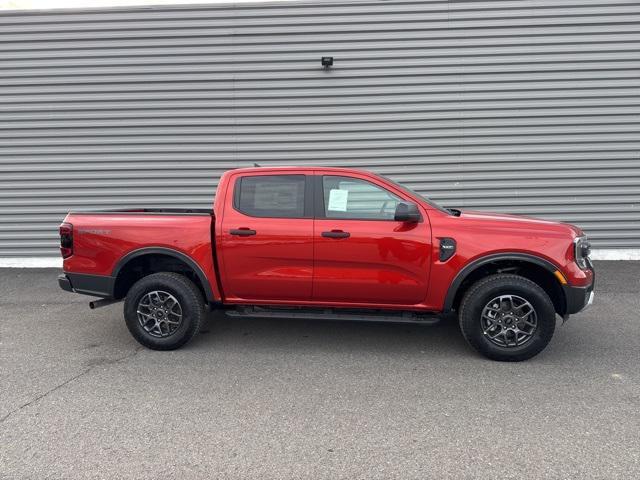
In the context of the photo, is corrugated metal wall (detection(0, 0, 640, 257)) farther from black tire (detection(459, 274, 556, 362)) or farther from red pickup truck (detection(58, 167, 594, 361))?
black tire (detection(459, 274, 556, 362))

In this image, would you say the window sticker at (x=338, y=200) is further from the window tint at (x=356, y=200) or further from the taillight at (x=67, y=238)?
the taillight at (x=67, y=238)

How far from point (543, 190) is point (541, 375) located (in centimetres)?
502

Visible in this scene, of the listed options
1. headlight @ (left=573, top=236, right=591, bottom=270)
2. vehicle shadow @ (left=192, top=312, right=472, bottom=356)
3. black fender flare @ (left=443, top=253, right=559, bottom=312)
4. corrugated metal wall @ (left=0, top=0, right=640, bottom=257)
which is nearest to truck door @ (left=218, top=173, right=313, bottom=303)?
vehicle shadow @ (left=192, top=312, right=472, bottom=356)

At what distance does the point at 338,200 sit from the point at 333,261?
0.58m

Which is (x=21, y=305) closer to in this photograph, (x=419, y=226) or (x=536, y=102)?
(x=419, y=226)

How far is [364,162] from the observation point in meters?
8.02

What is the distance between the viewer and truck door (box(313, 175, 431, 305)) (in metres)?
4.12

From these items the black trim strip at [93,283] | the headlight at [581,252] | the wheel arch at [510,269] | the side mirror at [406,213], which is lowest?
the black trim strip at [93,283]

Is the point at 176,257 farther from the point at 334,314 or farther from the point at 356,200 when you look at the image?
the point at 356,200

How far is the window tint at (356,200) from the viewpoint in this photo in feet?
13.9

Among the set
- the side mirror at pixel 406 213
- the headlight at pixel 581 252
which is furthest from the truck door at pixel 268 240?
the headlight at pixel 581 252

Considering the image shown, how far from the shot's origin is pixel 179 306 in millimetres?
4348

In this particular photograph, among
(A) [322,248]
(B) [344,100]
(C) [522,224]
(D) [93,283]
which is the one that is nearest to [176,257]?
(D) [93,283]

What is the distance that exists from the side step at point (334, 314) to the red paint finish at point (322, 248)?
0.34 ft
